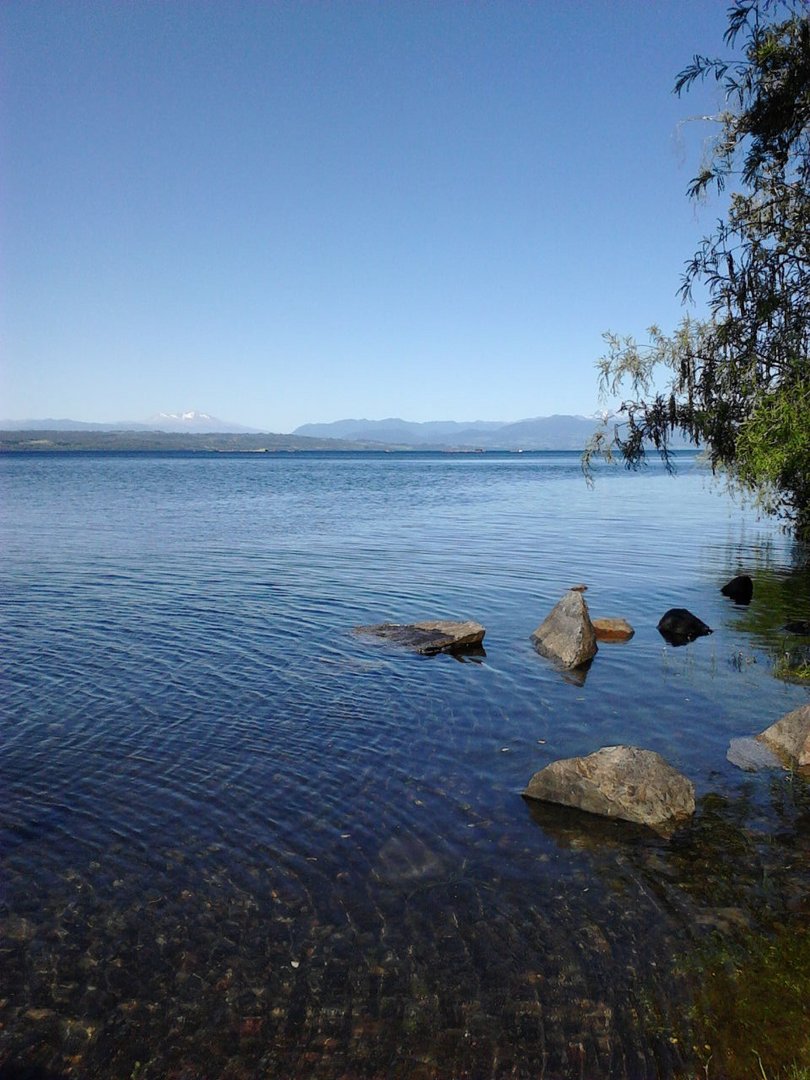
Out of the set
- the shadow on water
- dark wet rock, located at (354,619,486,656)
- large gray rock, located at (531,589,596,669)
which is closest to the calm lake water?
the shadow on water

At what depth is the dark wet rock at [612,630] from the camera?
867 inches

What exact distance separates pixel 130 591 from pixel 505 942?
22.6 m

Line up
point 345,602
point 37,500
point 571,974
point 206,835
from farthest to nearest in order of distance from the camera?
point 37,500, point 345,602, point 206,835, point 571,974

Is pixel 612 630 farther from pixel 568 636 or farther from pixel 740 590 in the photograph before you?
pixel 740 590

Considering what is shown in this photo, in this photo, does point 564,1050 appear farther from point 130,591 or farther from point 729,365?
point 130,591

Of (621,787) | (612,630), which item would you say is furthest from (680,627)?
(621,787)

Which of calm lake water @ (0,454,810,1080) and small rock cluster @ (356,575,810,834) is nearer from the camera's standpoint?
calm lake water @ (0,454,810,1080)

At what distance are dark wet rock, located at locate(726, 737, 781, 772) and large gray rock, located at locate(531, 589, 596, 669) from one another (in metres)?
5.60

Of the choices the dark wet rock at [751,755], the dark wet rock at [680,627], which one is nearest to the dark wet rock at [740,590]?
the dark wet rock at [680,627]

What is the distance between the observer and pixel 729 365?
67.2ft

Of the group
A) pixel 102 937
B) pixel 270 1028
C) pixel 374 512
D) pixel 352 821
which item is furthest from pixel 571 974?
pixel 374 512

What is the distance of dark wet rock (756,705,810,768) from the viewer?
43.2ft

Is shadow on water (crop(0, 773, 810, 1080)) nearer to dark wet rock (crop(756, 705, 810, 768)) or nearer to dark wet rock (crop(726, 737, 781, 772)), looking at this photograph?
dark wet rock (crop(726, 737, 781, 772))

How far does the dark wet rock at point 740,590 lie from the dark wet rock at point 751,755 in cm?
1517
